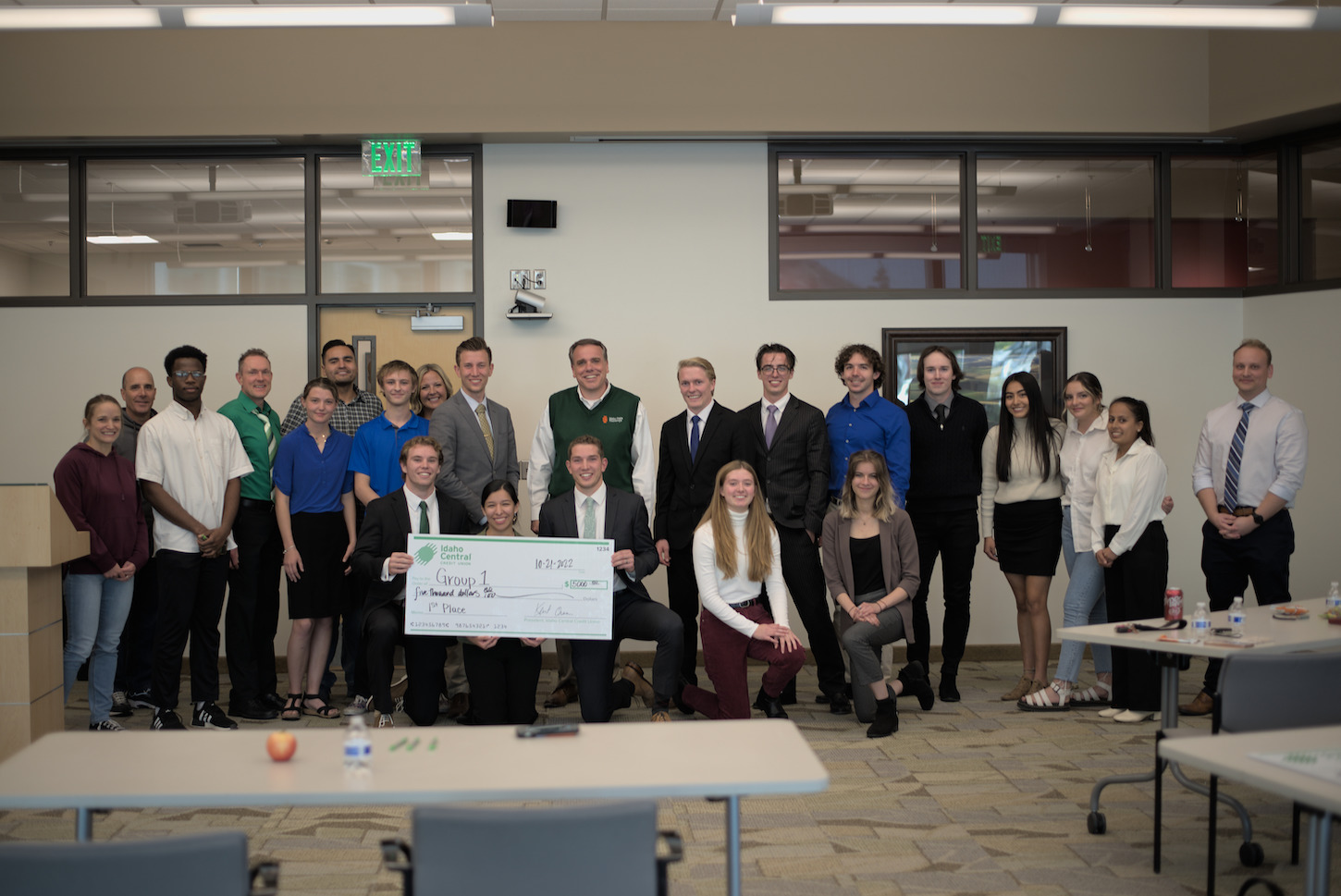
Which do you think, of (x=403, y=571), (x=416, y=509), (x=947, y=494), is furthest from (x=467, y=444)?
(x=947, y=494)

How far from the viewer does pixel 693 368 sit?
203 inches

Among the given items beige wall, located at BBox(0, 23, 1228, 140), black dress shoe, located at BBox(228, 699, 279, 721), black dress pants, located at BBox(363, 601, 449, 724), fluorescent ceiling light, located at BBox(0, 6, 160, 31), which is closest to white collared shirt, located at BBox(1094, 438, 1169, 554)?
beige wall, located at BBox(0, 23, 1228, 140)

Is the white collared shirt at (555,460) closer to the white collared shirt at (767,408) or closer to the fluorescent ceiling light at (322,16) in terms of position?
the white collared shirt at (767,408)

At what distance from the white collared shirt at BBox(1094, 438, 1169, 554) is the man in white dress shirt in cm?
31

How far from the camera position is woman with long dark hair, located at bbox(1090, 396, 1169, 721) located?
4.94m

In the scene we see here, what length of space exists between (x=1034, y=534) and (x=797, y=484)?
4.26ft

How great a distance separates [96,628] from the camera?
4652 mm

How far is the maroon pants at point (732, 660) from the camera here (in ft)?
15.3

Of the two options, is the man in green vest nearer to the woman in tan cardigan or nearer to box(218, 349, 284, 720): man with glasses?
the woman in tan cardigan

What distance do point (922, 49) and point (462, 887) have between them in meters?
5.88

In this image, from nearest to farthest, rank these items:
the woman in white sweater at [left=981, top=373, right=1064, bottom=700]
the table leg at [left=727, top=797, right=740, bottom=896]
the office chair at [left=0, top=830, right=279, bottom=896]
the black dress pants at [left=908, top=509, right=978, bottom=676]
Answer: the office chair at [left=0, top=830, right=279, bottom=896] → the table leg at [left=727, top=797, right=740, bottom=896] → the woman in white sweater at [left=981, top=373, right=1064, bottom=700] → the black dress pants at [left=908, top=509, right=978, bottom=676]

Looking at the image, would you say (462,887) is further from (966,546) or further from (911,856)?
(966,546)

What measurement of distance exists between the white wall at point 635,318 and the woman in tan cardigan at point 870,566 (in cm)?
155

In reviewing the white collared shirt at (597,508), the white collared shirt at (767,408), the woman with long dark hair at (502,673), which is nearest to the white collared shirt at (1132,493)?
the white collared shirt at (767,408)
